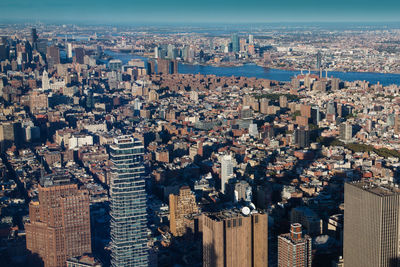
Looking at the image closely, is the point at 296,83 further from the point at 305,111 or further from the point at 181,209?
the point at 181,209

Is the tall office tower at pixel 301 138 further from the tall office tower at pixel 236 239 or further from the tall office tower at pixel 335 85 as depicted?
the tall office tower at pixel 335 85

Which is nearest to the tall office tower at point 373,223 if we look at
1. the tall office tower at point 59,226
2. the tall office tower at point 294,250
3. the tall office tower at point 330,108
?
the tall office tower at point 294,250

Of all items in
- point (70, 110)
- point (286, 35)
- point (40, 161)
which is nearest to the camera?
point (40, 161)

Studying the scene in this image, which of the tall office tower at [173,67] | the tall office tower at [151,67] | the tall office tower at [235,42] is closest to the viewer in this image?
the tall office tower at [151,67]

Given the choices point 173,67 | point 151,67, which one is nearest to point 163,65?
point 173,67

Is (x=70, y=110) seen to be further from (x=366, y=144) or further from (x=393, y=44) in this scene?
(x=393, y=44)

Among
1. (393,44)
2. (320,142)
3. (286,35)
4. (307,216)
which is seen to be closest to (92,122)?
(320,142)

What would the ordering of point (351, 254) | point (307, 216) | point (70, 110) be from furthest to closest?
point (70, 110)
point (307, 216)
point (351, 254)
